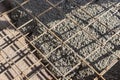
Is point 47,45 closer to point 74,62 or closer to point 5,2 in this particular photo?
point 74,62

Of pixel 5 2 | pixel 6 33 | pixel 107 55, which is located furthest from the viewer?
pixel 5 2

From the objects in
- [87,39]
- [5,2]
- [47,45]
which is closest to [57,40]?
[47,45]

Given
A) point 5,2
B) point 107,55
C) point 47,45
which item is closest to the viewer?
point 107,55

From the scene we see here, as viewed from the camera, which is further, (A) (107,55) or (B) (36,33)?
(B) (36,33)

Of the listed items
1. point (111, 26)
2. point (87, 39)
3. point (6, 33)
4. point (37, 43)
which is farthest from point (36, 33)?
point (111, 26)

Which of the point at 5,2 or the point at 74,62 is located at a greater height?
the point at 5,2

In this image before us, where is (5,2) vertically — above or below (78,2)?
above

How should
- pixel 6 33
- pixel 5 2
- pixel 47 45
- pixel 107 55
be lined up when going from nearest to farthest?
pixel 107 55
pixel 47 45
pixel 6 33
pixel 5 2

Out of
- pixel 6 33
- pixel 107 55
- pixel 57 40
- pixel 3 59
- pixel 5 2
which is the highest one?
pixel 5 2

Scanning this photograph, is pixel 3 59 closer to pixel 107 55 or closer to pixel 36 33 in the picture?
pixel 36 33
